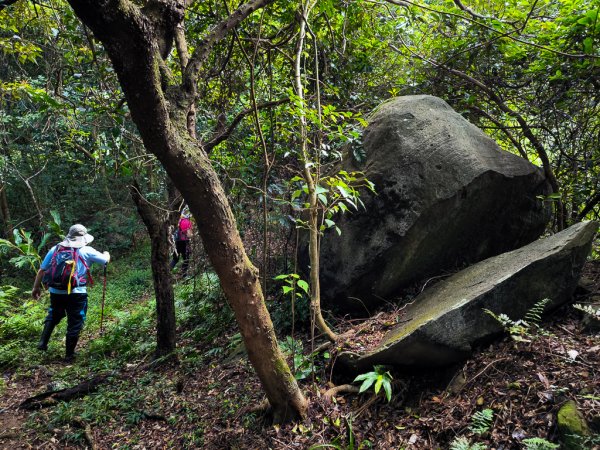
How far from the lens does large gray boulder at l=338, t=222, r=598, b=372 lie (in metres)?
3.10

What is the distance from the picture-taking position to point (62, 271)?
580 cm

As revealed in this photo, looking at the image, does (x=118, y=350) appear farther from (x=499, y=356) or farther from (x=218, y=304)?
(x=499, y=356)

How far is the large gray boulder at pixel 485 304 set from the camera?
310cm

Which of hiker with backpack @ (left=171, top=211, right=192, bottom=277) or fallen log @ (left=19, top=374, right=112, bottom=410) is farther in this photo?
hiker with backpack @ (left=171, top=211, right=192, bottom=277)

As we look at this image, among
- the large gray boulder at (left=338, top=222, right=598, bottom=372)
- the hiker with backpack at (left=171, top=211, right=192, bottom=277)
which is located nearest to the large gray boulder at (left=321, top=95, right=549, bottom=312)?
the large gray boulder at (left=338, top=222, right=598, bottom=372)

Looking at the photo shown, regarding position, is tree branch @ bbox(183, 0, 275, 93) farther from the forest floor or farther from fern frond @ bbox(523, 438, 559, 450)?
fern frond @ bbox(523, 438, 559, 450)

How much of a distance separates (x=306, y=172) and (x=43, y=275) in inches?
192

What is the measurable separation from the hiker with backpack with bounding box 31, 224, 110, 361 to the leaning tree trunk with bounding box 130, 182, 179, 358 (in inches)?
56.4

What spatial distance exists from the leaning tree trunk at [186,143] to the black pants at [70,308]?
4.31m

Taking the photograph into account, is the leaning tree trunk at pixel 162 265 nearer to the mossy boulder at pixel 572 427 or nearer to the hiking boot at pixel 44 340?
the hiking boot at pixel 44 340

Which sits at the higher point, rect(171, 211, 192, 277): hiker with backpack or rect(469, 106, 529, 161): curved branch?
rect(469, 106, 529, 161): curved branch

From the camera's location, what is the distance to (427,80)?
5.84m

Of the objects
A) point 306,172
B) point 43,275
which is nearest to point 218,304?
point 43,275

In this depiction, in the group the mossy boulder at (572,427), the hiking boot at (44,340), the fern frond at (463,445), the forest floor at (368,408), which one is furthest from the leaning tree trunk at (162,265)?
Answer: the mossy boulder at (572,427)
